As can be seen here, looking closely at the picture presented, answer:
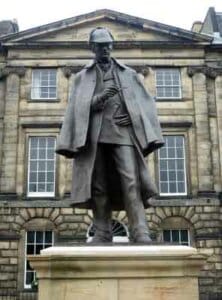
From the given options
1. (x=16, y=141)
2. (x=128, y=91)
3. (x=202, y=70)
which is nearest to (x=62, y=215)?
(x=16, y=141)

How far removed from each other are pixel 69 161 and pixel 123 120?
1801 centimetres

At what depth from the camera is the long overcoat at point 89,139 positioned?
5121 mm

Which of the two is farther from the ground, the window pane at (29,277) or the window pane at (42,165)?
the window pane at (42,165)

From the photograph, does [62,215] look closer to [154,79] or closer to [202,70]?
[154,79]

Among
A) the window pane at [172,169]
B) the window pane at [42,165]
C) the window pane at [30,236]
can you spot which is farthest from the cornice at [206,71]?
the window pane at [30,236]

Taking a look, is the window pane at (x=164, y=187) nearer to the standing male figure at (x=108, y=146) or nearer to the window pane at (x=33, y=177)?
the window pane at (x=33, y=177)

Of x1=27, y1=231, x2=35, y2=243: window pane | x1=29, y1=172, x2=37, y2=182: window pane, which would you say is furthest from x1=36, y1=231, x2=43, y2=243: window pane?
x1=29, y1=172, x2=37, y2=182: window pane

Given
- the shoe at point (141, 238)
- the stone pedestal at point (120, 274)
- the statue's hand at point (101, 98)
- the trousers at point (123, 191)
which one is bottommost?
the stone pedestal at point (120, 274)

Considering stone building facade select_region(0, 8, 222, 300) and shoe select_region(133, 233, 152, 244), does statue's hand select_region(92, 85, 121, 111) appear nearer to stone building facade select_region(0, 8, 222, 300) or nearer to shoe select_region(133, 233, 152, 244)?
shoe select_region(133, 233, 152, 244)

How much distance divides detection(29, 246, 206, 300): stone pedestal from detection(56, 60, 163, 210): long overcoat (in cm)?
78

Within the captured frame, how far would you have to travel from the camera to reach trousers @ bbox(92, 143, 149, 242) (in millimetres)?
4996

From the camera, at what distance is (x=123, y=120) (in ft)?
17.3

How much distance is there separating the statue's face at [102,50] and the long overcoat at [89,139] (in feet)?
0.82

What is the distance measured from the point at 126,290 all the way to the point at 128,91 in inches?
79.7
